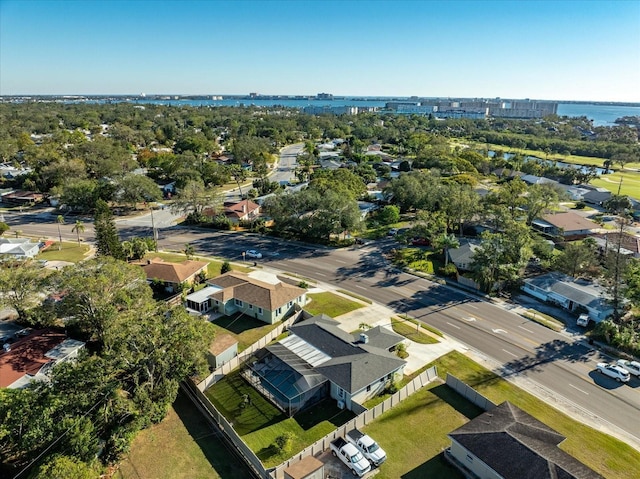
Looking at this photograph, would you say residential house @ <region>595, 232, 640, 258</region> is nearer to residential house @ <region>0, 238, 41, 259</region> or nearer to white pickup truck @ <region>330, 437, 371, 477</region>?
white pickup truck @ <region>330, 437, 371, 477</region>

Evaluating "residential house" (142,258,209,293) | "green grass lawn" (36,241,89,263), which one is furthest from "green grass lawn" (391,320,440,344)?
"green grass lawn" (36,241,89,263)

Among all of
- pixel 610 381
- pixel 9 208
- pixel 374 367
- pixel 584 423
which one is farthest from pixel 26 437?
pixel 9 208

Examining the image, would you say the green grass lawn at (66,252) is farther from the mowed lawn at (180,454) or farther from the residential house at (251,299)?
the mowed lawn at (180,454)

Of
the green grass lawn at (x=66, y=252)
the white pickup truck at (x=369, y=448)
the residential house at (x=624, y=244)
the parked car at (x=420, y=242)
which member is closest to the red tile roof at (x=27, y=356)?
the green grass lawn at (x=66, y=252)

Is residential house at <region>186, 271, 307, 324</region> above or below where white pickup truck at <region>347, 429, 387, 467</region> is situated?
above

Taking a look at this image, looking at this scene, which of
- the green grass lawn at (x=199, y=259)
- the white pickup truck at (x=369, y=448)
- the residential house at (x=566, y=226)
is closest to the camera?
the white pickup truck at (x=369, y=448)

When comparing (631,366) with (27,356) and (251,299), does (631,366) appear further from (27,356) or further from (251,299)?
(27,356)
